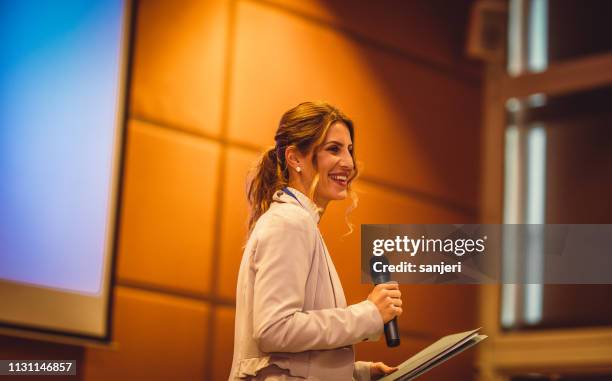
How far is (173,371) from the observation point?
3.41m

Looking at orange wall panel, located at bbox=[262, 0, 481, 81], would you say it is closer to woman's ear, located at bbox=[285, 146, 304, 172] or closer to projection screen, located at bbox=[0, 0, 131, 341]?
projection screen, located at bbox=[0, 0, 131, 341]

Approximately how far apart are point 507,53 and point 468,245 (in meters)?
3.24

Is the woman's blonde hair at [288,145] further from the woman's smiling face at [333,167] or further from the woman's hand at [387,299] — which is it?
the woman's hand at [387,299]

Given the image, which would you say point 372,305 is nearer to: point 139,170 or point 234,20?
point 139,170

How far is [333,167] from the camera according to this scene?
5.60 ft

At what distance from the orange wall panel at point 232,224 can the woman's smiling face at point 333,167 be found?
6.24ft

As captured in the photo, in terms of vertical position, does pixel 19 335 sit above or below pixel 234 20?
below

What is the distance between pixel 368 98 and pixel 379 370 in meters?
2.61

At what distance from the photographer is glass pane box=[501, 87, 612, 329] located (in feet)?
15.1

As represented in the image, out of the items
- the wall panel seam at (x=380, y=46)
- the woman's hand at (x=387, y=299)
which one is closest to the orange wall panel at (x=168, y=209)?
the wall panel seam at (x=380, y=46)

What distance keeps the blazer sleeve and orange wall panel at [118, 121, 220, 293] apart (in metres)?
1.83

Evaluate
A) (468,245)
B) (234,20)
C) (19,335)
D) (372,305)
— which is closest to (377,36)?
(234,20)

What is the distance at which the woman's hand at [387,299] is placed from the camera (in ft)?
5.25

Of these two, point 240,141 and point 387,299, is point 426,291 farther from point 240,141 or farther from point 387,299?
point 387,299
